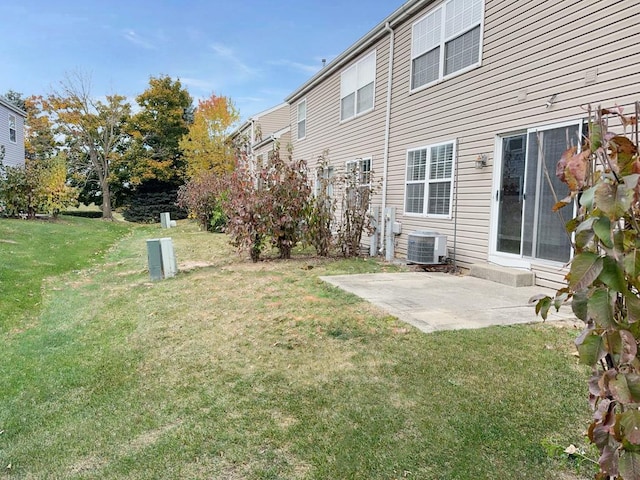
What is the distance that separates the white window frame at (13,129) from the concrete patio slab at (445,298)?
22.7 meters

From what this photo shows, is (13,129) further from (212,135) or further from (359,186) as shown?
(359,186)

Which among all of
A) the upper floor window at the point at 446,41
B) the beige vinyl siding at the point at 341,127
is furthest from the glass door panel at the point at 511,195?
the beige vinyl siding at the point at 341,127

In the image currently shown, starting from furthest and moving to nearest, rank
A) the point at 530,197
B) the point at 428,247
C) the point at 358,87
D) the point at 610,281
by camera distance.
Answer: the point at 358,87, the point at 428,247, the point at 530,197, the point at 610,281

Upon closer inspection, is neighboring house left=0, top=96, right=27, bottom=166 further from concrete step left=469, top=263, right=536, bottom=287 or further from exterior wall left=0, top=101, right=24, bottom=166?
concrete step left=469, top=263, right=536, bottom=287

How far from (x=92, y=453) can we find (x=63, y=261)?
7.94 metres

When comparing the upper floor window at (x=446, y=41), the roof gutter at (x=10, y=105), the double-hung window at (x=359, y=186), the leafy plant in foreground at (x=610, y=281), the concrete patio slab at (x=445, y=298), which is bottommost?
the concrete patio slab at (x=445, y=298)

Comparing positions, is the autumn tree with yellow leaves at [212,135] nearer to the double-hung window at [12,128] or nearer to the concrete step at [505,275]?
the double-hung window at [12,128]

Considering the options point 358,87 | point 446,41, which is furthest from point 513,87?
point 358,87

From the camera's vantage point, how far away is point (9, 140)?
21734mm

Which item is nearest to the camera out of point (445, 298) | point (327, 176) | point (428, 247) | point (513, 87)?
point (445, 298)

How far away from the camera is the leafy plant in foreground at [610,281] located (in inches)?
42.4

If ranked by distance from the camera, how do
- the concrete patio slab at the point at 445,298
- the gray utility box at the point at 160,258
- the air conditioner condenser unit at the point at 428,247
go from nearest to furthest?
the concrete patio slab at the point at 445,298 → the gray utility box at the point at 160,258 → the air conditioner condenser unit at the point at 428,247

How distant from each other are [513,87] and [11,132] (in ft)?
80.7

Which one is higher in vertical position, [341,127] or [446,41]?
[446,41]
